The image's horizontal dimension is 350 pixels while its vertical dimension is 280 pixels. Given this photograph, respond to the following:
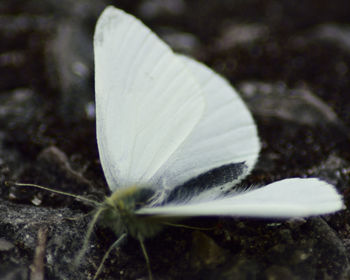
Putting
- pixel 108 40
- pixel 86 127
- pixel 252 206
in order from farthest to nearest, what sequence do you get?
pixel 86 127
pixel 108 40
pixel 252 206

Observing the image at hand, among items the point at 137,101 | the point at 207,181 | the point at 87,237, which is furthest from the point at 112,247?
the point at 137,101

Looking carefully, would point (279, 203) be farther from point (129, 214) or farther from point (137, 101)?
point (137, 101)

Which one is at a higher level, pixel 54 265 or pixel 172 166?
pixel 172 166

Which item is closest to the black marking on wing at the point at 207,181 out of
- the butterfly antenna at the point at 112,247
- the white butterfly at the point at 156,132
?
the white butterfly at the point at 156,132

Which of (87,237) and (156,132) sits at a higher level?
(156,132)

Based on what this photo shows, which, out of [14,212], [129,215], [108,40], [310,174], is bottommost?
[310,174]

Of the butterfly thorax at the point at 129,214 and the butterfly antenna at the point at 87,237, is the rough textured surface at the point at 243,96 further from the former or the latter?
the butterfly thorax at the point at 129,214

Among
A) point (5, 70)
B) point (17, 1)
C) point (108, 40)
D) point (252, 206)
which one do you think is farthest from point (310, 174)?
point (17, 1)

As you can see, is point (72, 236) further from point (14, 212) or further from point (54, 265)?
point (14, 212)
